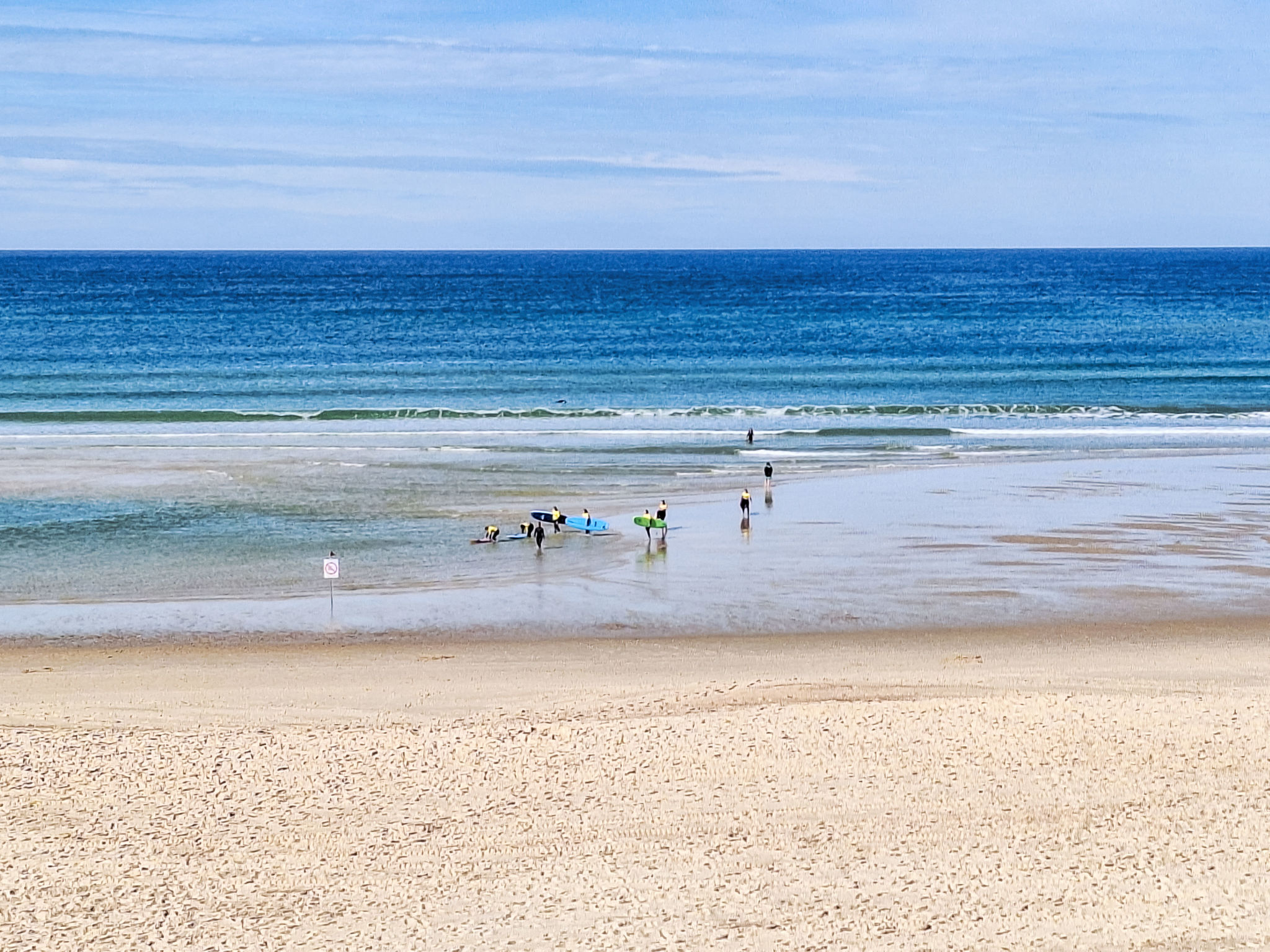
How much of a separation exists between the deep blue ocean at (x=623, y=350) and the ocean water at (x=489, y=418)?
11.9 inches

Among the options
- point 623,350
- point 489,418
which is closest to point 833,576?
point 489,418

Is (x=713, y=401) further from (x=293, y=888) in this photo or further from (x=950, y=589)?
(x=293, y=888)

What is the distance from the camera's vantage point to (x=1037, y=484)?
109 ft

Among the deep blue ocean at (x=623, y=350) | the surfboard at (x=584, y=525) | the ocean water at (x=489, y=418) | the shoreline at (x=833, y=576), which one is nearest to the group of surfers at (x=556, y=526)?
the surfboard at (x=584, y=525)

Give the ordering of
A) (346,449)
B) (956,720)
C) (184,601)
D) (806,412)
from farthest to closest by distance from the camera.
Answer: (806,412) < (346,449) < (184,601) < (956,720)

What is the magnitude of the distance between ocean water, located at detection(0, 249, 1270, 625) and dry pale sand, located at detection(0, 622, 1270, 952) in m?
5.18

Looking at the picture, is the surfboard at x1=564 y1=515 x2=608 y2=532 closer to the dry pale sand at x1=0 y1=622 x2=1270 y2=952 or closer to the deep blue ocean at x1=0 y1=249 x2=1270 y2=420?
the dry pale sand at x1=0 y1=622 x2=1270 y2=952

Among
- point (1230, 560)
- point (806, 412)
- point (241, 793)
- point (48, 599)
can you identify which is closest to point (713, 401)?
point (806, 412)

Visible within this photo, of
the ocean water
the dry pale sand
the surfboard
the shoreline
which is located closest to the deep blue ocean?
the ocean water

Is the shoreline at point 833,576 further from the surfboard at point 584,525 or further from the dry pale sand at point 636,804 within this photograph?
the dry pale sand at point 636,804

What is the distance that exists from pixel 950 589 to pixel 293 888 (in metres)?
13.7

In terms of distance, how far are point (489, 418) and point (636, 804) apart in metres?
32.9

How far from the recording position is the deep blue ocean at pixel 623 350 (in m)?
50.6

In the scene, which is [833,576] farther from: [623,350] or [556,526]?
[623,350]
